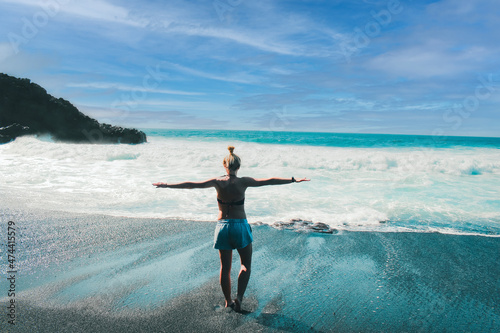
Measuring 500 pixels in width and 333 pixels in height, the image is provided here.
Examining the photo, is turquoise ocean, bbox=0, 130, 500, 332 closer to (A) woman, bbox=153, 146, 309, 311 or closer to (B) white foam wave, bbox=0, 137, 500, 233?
(B) white foam wave, bbox=0, 137, 500, 233

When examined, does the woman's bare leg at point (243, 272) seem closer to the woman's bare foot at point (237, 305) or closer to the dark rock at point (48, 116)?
the woman's bare foot at point (237, 305)

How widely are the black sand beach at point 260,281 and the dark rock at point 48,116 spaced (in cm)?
3050

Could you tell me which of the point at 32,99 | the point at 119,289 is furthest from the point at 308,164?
the point at 32,99

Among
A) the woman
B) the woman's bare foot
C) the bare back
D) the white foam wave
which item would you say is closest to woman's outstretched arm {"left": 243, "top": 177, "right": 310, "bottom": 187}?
the woman

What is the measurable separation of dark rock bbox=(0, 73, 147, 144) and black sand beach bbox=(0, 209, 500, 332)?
3050cm

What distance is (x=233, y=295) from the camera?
3.93 m

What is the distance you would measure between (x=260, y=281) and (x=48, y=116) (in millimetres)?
38548

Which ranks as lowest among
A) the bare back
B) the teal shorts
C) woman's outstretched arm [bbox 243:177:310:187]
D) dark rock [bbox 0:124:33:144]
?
the teal shorts

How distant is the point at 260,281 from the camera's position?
4.31 m

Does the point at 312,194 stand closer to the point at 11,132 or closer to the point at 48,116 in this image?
the point at 11,132

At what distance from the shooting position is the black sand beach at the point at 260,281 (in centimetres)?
337

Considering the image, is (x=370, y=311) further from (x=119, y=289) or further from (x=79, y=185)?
(x=79, y=185)

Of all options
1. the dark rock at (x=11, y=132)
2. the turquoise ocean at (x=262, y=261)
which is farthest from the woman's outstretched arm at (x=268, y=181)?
the dark rock at (x=11, y=132)

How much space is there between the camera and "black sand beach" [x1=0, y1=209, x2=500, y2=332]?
3.37 meters
